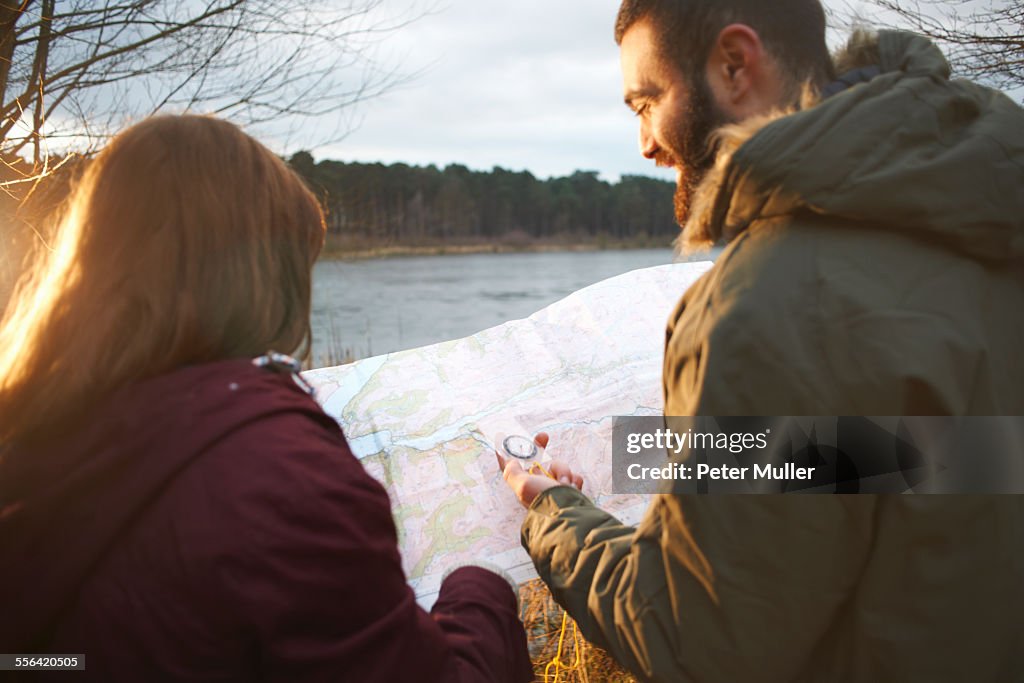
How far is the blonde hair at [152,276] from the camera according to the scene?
1.23 m

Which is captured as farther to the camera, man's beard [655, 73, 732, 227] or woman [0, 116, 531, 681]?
man's beard [655, 73, 732, 227]

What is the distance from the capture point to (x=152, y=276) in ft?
4.12

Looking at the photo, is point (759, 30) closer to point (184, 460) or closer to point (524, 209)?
point (184, 460)

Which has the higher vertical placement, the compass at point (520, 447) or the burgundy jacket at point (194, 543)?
the burgundy jacket at point (194, 543)

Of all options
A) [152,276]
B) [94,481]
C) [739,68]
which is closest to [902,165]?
[739,68]

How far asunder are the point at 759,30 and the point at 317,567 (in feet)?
4.36

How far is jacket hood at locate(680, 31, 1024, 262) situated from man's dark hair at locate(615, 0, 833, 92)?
13.8 inches

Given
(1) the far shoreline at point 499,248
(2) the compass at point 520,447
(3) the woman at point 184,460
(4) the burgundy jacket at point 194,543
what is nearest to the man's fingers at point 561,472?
(2) the compass at point 520,447

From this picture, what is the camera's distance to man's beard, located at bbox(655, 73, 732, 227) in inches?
64.7

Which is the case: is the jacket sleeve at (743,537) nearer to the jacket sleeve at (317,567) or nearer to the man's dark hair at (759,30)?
the jacket sleeve at (317,567)

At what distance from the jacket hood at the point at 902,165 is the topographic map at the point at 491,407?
1176mm

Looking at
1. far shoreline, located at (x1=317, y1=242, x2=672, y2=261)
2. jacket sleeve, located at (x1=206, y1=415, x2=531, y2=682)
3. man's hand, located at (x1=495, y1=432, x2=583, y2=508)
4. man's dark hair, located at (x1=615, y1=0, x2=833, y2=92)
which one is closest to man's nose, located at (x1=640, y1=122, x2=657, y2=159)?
man's dark hair, located at (x1=615, y1=0, x2=833, y2=92)

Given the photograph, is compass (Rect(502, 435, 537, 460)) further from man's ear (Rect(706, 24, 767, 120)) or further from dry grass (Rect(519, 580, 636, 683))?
man's ear (Rect(706, 24, 767, 120))

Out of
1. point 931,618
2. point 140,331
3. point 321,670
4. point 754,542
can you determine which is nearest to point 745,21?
point 754,542
